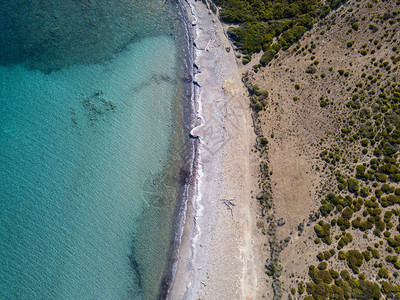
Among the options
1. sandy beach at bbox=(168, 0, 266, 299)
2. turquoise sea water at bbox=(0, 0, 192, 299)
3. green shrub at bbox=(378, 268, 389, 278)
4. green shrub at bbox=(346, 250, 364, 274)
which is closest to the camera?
green shrub at bbox=(378, 268, 389, 278)

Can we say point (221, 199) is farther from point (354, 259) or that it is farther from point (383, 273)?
point (383, 273)

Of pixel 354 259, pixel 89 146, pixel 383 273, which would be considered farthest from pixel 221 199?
pixel 383 273

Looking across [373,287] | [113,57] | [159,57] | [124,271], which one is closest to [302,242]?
[373,287]

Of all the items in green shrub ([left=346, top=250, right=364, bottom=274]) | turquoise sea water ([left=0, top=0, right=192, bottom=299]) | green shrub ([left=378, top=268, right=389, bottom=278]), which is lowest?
turquoise sea water ([left=0, top=0, right=192, bottom=299])

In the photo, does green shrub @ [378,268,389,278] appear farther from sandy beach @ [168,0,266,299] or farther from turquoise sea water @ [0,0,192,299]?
turquoise sea water @ [0,0,192,299]

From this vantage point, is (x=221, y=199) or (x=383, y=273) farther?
(x=221, y=199)

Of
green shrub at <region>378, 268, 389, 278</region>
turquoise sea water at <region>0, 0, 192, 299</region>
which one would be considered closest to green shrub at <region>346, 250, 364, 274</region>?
green shrub at <region>378, 268, 389, 278</region>
